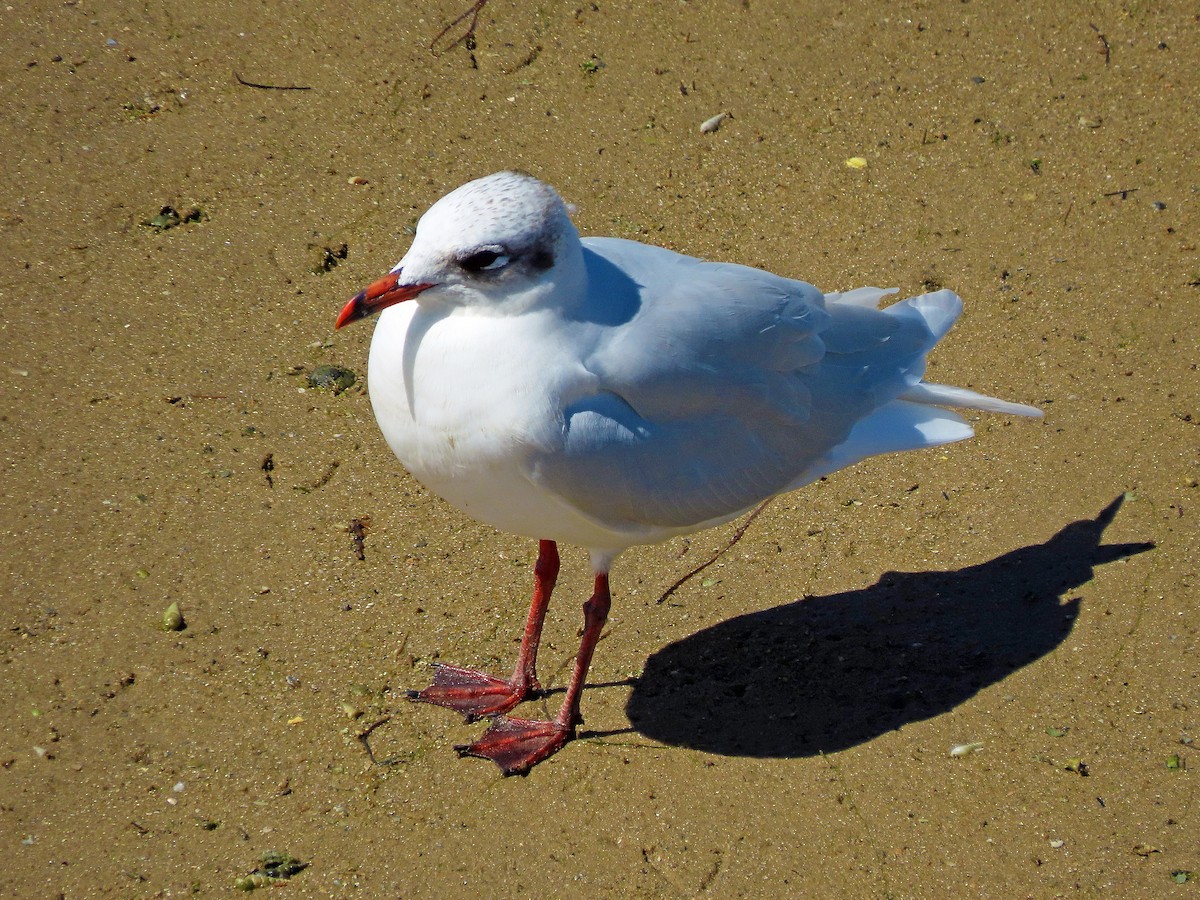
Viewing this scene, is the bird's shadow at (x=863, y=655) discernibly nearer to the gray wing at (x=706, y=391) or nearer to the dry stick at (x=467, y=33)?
the gray wing at (x=706, y=391)

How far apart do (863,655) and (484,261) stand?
2.01 meters

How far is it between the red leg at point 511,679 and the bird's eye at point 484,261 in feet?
4.05

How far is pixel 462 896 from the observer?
141 inches

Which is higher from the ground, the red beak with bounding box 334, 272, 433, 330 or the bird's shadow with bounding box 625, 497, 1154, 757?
the red beak with bounding box 334, 272, 433, 330

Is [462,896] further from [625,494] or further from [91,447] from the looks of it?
[91,447]

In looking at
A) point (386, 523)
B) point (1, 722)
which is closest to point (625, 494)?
point (386, 523)

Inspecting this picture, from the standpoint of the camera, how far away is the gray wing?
3.57m

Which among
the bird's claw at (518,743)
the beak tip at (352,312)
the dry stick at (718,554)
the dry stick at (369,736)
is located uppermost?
the beak tip at (352,312)

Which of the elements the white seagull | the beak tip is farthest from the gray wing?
the beak tip

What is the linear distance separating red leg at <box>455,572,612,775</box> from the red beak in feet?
4.08

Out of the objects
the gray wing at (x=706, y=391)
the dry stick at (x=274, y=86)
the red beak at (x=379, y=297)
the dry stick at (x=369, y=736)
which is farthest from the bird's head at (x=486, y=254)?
the dry stick at (x=274, y=86)

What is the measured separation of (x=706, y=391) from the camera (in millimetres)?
3770

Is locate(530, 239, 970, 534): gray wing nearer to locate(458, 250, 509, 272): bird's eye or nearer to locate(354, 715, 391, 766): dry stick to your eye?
locate(458, 250, 509, 272): bird's eye

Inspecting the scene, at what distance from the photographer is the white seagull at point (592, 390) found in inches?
134
